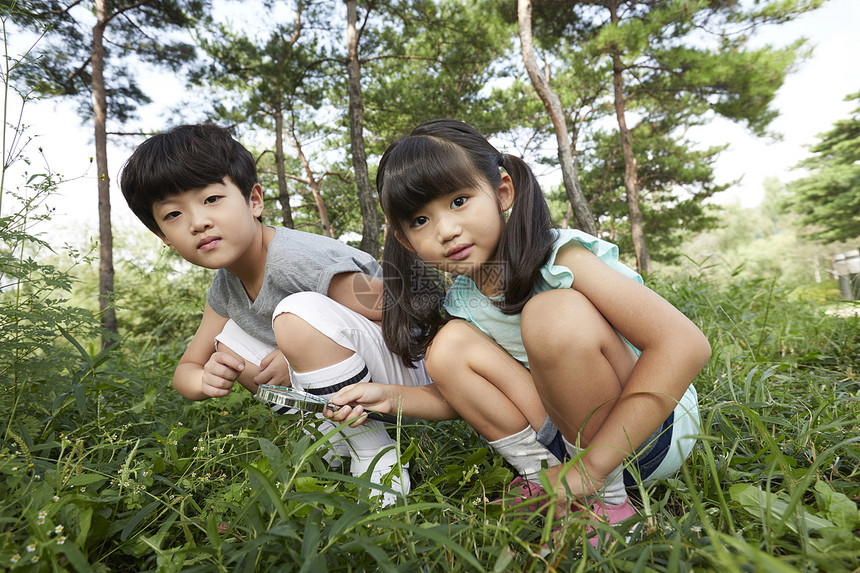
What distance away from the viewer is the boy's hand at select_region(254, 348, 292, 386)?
1.55 meters

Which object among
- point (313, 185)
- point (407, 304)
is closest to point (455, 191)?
point (407, 304)

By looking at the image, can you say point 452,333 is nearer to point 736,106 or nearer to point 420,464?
point 420,464

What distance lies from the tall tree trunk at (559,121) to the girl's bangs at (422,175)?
218 inches

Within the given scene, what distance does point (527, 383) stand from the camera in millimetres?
1302

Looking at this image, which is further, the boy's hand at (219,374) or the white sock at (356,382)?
the boy's hand at (219,374)

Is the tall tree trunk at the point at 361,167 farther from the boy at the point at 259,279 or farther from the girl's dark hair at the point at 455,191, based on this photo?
the girl's dark hair at the point at 455,191

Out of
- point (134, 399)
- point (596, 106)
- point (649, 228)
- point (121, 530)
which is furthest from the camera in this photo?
point (649, 228)

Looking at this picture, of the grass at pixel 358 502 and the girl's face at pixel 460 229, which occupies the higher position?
Answer: the girl's face at pixel 460 229

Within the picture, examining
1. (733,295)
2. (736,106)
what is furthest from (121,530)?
(736,106)

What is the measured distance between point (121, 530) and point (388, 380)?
79cm

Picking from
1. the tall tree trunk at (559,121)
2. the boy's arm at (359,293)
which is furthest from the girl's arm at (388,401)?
the tall tree trunk at (559,121)

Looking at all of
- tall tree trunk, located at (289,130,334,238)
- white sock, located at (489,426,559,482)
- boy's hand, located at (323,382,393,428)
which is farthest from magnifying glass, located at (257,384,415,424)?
tall tree trunk, located at (289,130,334,238)

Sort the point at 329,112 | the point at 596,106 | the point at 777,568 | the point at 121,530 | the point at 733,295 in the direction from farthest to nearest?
the point at 596,106
the point at 329,112
the point at 733,295
the point at 121,530
the point at 777,568

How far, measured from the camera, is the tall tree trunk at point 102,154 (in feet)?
19.7
